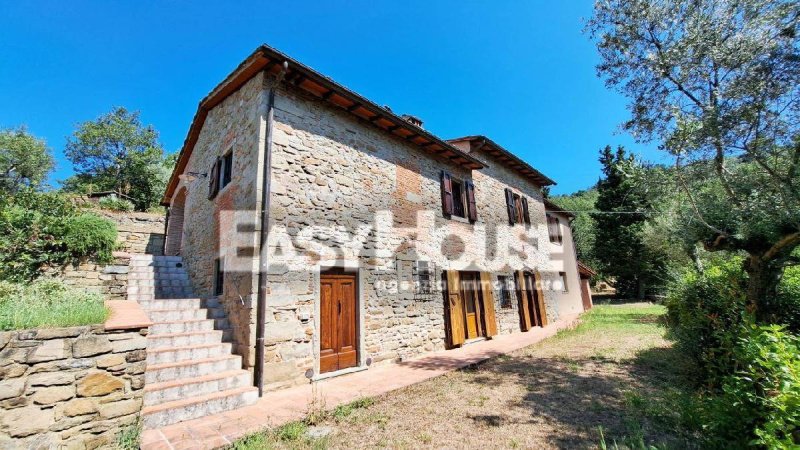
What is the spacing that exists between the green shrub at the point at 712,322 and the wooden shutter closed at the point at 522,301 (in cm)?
554

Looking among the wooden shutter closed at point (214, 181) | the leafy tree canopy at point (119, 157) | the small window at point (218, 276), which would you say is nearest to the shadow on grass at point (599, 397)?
the small window at point (218, 276)

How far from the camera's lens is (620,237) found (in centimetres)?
2359

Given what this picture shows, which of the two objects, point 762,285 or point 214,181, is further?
point 214,181

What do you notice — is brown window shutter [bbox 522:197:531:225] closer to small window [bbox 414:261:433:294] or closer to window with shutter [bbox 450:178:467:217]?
window with shutter [bbox 450:178:467:217]

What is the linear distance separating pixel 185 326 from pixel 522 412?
523cm

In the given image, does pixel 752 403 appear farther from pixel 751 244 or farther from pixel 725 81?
pixel 725 81

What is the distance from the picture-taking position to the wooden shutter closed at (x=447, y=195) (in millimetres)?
9477

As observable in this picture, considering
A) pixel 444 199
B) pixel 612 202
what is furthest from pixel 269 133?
pixel 612 202

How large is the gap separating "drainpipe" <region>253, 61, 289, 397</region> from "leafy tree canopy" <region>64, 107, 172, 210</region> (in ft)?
67.1

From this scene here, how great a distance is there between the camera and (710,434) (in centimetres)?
309

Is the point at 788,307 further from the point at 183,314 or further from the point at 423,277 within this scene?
the point at 183,314

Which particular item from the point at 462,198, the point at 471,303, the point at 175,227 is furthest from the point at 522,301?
the point at 175,227

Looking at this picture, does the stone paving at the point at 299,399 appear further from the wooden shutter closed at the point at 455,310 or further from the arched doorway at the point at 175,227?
the arched doorway at the point at 175,227

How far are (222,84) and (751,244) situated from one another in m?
9.65
